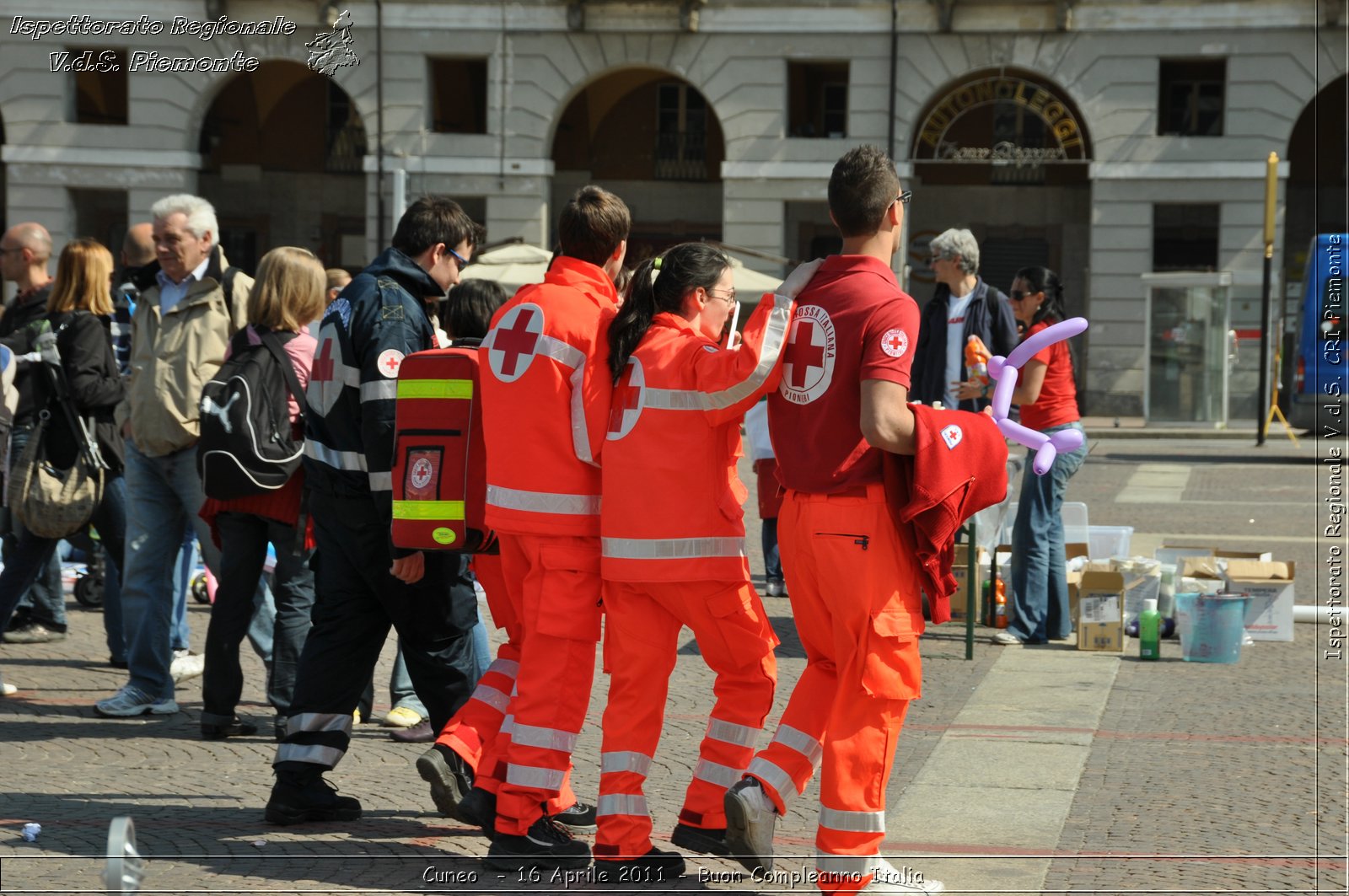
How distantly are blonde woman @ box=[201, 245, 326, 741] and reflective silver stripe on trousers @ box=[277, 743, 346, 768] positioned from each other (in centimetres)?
118

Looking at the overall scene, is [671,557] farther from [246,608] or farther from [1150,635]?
[1150,635]

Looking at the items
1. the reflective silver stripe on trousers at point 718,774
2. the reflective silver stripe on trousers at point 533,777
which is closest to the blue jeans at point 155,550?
the reflective silver stripe on trousers at point 533,777

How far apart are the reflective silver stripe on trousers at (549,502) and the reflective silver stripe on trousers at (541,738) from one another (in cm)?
67

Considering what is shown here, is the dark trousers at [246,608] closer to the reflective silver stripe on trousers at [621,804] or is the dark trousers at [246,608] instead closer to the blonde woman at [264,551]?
the blonde woman at [264,551]

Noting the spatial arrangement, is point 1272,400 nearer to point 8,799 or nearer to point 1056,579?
point 1056,579

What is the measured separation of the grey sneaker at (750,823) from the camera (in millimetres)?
4680

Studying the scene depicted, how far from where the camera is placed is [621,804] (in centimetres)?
489

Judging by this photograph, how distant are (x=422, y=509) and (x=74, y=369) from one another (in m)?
3.46

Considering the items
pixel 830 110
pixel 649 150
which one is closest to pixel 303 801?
pixel 830 110

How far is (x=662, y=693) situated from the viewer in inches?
198

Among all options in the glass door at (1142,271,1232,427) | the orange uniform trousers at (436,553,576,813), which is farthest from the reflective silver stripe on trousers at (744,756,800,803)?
the glass door at (1142,271,1232,427)

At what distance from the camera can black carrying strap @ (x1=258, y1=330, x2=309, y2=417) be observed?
6773mm

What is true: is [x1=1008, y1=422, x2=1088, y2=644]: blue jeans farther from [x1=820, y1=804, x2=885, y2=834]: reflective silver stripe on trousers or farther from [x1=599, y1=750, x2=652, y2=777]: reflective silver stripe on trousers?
[x1=820, y1=804, x2=885, y2=834]: reflective silver stripe on trousers

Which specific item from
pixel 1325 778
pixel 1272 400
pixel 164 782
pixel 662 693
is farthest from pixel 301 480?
pixel 1272 400
